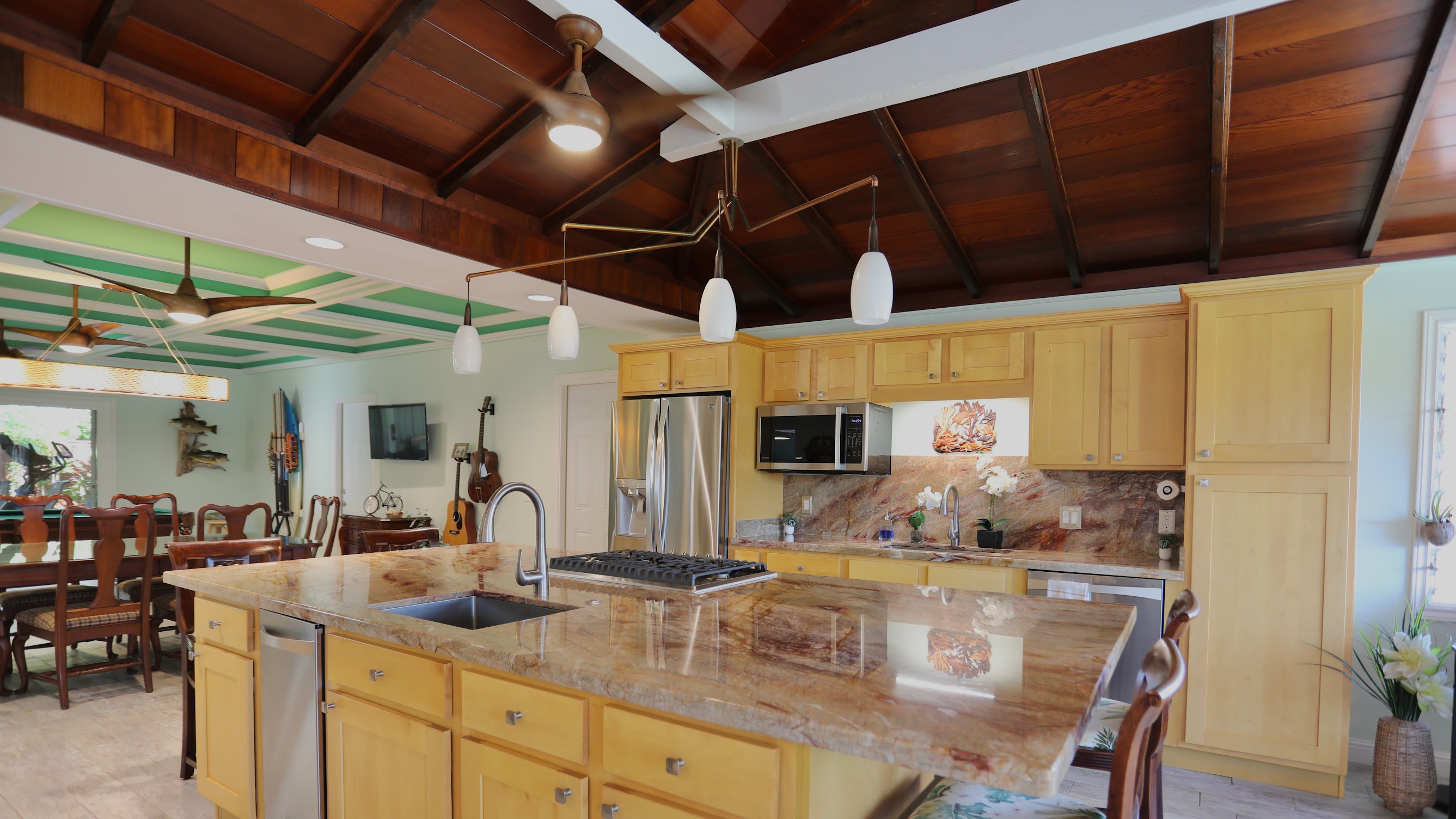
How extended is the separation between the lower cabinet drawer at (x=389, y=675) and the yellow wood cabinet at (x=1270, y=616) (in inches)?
120

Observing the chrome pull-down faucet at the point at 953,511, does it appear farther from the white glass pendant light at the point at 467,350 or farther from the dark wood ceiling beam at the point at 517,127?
the dark wood ceiling beam at the point at 517,127

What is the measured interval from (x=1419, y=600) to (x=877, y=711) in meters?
3.58

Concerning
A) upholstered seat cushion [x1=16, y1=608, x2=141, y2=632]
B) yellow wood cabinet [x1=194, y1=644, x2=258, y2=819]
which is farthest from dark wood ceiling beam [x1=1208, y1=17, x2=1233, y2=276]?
upholstered seat cushion [x1=16, y1=608, x2=141, y2=632]

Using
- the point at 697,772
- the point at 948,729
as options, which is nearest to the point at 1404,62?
the point at 948,729

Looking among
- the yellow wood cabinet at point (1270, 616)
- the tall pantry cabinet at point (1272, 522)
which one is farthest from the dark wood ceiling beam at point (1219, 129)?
the yellow wood cabinet at point (1270, 616)

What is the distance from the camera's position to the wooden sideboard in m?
6.63

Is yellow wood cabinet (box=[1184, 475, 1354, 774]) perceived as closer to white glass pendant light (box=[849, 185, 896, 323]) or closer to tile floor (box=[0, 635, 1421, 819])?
tile floor (box=[0, 635, 1421, 819])

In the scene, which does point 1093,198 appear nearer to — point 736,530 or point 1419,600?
point 1419,600

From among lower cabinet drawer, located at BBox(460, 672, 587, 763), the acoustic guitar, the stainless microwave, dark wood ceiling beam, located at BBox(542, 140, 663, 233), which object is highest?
dark wood ceiling beam, located at BBox(542, 140, 663, 233)

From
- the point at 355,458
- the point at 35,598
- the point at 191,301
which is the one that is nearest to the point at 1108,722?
the point at 191,301

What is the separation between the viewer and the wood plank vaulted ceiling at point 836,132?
233cm

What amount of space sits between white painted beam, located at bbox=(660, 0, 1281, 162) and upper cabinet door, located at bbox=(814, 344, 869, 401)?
184 cm

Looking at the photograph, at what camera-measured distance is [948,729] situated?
107 centimetres

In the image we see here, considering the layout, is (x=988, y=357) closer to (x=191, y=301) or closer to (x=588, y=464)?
(x=588, y=464)
